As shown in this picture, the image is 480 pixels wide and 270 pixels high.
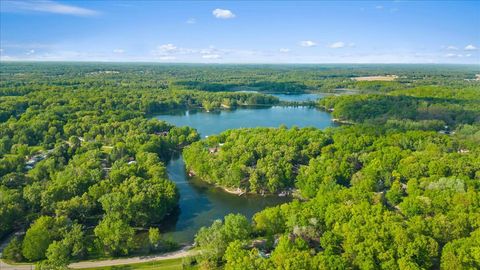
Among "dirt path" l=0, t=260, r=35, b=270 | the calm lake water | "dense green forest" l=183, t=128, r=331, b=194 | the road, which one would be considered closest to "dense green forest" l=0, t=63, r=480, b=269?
"dense green forest" l=183, t=128, r=331, b=194

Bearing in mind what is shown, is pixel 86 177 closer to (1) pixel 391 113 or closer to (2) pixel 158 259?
(2) pixel 158 259

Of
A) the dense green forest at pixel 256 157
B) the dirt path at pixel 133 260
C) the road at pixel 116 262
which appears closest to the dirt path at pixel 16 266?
the road at pixel 116 262

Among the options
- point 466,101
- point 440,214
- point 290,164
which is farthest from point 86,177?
point 466,101

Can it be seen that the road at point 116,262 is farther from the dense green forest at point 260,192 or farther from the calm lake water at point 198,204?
the calm lake water at point 198,204

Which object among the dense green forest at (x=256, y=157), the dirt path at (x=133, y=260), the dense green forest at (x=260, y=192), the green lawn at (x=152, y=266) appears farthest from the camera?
the dense green forest at (x=256, y=157)

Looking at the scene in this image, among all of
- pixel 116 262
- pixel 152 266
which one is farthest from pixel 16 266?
pixel 152 266

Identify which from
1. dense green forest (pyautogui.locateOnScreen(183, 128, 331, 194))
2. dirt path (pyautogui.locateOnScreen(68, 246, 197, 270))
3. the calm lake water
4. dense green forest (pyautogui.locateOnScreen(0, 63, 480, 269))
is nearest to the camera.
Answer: dense green forest (pyautogui.locateOnScreen(0, 63, 480, 269))

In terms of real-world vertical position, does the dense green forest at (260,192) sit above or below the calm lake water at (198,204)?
above

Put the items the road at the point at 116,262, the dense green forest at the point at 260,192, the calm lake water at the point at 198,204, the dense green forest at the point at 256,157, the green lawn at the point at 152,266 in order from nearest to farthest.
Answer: the dense green forest at the point at 260,192
the green lawn at the point at 152,266
the road at the point at 116,262
the calm lake water at the point at 198,204
the dense green forest at the point at 256,157

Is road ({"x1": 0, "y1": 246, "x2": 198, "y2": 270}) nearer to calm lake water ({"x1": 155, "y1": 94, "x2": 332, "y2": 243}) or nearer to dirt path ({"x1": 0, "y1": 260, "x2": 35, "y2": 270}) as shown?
dirt path ({"x1": 0, "y1": 260, "x2": 35, "y2": 270})

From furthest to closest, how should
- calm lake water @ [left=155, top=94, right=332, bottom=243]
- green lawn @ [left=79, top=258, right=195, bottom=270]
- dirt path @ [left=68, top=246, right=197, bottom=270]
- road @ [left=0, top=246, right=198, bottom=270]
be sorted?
1. calm lake water @ [left=155, top=94, right=332, bottom=243]
2. dirt path @ [left=68, top=246, right=197, bottom=270]
3. road @ [left=0, top=246, right=198, bottom=270]
4. green lawn @ [left=79, top=258, right=195, bottom=270]

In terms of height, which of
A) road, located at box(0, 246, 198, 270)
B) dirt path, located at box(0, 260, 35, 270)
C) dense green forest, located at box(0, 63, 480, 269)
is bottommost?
dirt path, located at box(0, 260, 35, 270)
